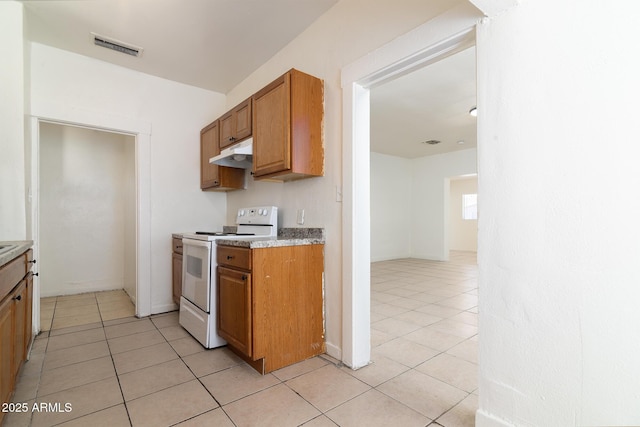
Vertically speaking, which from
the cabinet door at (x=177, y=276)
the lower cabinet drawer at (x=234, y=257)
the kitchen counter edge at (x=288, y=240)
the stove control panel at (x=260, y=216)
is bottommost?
the cabinet door at (x=177, y=276)

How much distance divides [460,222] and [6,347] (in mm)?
10430

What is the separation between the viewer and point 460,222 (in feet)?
32.4

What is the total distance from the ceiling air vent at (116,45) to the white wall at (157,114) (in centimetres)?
38

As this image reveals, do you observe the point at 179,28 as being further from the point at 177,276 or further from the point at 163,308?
the point at 163,308

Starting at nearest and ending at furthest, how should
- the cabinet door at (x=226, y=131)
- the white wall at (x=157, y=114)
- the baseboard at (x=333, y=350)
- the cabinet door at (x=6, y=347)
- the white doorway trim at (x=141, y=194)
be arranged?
the cabinet door at (x=6, y=347), the baseboard at (x=333, y=350), the white wall at (x=157, y=114), the cabinet door at (x=226, y=131), the white doorway trim at (x=141, y=194)

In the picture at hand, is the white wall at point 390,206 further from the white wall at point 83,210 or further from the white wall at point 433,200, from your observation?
the white wall at point 83,210

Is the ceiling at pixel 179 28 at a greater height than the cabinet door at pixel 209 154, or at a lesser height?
greater

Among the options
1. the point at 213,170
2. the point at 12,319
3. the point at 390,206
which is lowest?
the point at 12,319

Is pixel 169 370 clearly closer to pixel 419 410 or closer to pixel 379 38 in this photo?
pixel 419 410

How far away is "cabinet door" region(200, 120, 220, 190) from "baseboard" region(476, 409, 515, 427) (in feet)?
9.84

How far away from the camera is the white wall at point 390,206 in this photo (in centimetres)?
708

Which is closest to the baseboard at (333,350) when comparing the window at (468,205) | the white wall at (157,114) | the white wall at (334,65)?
the white wall at (334,65)

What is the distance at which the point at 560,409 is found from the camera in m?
1.19

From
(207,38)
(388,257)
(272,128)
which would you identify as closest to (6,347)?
(272,128)
